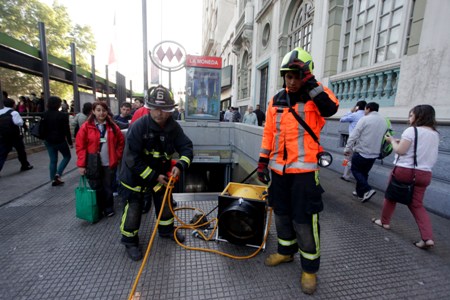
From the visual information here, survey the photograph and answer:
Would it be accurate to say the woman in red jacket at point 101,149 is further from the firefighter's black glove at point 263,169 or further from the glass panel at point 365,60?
the glass panel at point 365,60

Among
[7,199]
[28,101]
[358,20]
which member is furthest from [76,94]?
[358,20]

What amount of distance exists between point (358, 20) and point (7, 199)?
903 cm

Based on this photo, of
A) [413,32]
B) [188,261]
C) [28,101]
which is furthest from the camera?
[28,101]

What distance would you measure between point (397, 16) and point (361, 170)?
12.7 ft

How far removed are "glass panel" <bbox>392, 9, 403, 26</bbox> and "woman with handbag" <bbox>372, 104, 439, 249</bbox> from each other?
382 cm

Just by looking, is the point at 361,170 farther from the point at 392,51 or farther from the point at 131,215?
the point at 131,215

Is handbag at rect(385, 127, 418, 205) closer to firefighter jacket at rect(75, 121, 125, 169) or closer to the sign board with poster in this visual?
firefighter jacket at rect(75, 121, 125, 169)

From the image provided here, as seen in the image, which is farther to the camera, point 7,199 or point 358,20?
point 358,20

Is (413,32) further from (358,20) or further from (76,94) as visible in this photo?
(76,94)

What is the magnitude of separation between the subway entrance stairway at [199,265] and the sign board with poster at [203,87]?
5619 millimetres

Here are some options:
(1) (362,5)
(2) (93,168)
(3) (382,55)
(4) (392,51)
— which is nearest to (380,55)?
(3) (382,55)

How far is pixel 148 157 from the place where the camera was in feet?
8.35

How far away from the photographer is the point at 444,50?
4047mm

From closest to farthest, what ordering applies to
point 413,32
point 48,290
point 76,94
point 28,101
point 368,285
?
point 48,290, point 368,285, point 413,32, point 28,101, point 76,94
